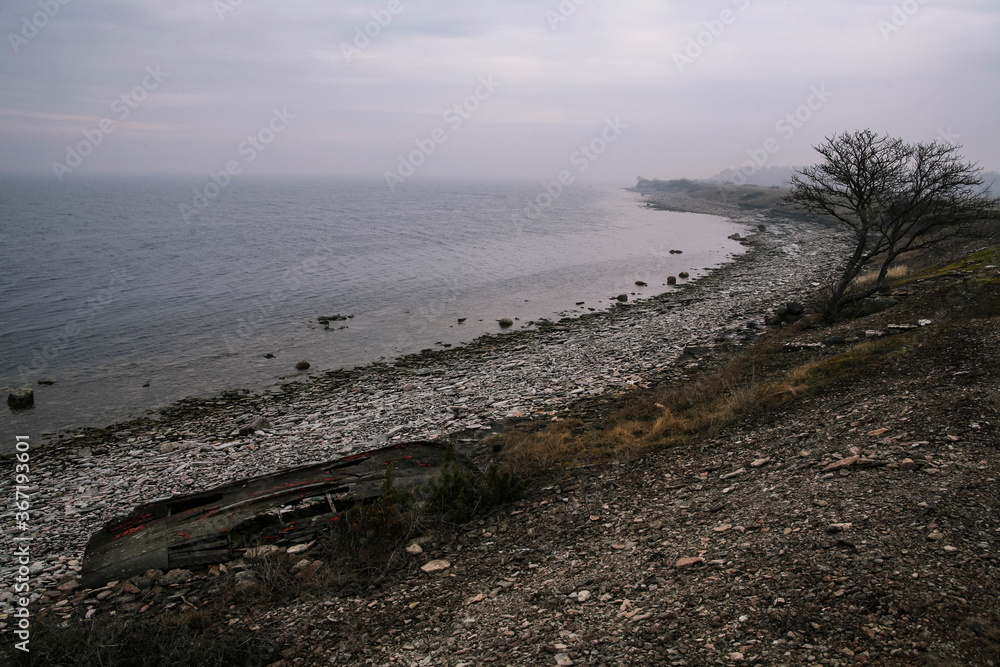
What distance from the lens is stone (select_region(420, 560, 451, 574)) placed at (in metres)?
8.80

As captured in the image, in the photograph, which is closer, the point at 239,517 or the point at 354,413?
the point at 239,517

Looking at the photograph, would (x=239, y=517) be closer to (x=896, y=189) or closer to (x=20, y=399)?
(x=20, y=399)

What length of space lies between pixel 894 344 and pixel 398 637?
1442 centimetres

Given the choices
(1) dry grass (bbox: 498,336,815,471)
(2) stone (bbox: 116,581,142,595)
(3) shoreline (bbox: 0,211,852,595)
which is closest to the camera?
(2) stone (bbox: 116,581,142,595)

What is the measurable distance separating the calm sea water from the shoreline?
Answer: 255 cm

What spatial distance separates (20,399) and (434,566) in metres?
21.6

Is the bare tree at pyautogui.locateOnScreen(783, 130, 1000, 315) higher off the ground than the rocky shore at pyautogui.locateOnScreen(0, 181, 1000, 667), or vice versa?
the bare tree at pyautogui.locateOnScreen(783, 130, 1000, 315)

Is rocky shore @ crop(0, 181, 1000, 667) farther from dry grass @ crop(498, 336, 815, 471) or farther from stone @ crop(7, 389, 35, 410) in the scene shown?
stone @ crop(7, 389, 35, 410)

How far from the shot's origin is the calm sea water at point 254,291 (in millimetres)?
25000

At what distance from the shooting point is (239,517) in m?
11.1

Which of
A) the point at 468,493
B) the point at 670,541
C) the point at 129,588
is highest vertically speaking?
the point at 670,541

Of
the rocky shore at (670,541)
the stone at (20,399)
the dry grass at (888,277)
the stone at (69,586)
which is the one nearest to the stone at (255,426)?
the rocky shore at (670,541)

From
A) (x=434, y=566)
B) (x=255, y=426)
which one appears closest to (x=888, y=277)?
(x=434, y=566)

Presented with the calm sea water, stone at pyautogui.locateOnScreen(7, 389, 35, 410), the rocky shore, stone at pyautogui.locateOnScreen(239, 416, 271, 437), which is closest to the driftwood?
the rocky shore
